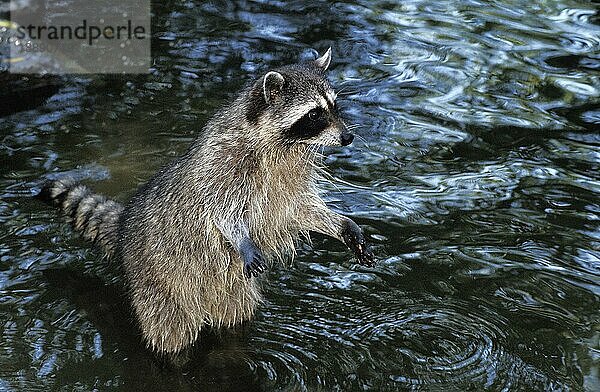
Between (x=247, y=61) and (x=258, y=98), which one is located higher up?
(x=258, y=98)

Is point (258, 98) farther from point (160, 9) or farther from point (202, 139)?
point (160, 9)

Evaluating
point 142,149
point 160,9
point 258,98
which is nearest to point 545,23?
point 160,9

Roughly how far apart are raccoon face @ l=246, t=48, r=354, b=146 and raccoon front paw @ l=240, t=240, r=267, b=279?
59cm

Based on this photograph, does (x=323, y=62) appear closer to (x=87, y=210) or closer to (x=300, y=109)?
Answer: (x=300, y=109)

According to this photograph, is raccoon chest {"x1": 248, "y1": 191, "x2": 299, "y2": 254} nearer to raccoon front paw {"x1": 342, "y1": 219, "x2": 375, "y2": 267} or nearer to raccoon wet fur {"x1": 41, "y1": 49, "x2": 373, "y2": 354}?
raccoon wet fur {"x1": 41, "y1": 49, "x2": 373, "y2": 354}

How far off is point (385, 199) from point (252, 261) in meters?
1.88

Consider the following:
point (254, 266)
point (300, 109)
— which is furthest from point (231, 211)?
point (300, 109)

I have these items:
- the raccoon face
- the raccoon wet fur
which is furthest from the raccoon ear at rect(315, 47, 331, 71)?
the raccoon face

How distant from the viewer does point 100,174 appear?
672cm

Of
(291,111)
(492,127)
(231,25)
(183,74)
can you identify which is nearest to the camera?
(291,111)

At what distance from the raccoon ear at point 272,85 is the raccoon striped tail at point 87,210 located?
1273 mm

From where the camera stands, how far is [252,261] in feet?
15.7

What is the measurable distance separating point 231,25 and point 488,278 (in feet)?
14.0

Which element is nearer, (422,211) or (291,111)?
(291,111)
